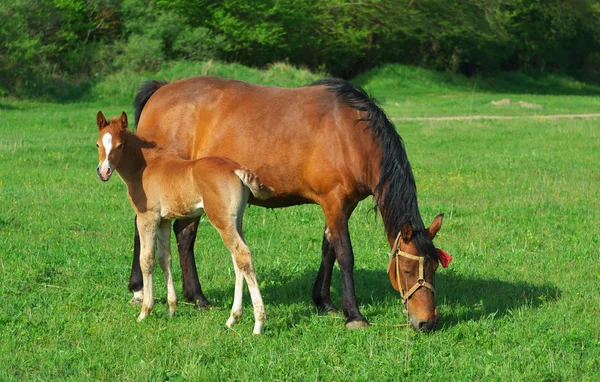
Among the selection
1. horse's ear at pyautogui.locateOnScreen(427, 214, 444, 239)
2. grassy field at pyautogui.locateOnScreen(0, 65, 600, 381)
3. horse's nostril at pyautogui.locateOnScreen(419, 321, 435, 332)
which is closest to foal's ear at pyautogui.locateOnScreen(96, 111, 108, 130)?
grassy field at pyautogui.locateOnScreen(0, 65, 600, 381)

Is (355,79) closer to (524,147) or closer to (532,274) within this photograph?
(524,147)

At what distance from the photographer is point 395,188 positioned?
6617mm

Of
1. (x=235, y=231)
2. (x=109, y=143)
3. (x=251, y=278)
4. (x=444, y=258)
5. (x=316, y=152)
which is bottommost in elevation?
(x=251, y=278)

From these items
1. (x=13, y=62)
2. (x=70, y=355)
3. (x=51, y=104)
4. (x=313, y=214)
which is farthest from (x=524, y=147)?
(x=13, y=62)

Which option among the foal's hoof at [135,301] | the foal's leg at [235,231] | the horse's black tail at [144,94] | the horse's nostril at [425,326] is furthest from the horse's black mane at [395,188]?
the horse's black tail at [144,94]

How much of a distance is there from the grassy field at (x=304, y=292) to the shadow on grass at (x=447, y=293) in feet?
0.07

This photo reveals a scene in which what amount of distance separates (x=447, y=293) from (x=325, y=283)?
51.1 inches

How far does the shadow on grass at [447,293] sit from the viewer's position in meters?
7.29

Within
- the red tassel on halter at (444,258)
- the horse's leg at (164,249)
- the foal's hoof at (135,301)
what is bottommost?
the foal's hoof at (135,301)

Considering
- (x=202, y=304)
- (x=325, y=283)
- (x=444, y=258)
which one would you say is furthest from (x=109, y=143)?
(x=444, y=258)

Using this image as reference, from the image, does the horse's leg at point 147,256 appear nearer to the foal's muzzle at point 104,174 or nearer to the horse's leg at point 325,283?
the foal's muzzle at point 104,174

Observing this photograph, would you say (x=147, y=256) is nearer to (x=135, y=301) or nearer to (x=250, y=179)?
(x=135, y=301)

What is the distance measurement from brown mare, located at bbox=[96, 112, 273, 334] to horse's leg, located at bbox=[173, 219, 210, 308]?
0.58 meters

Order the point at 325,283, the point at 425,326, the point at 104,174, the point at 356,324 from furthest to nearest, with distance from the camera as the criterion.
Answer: the point at 325,283 < the point at 356,324 < the point at 425,326 < the point at 104,174
